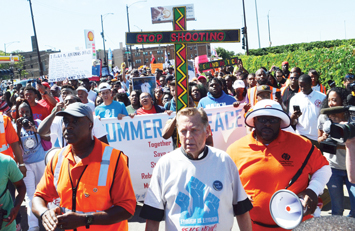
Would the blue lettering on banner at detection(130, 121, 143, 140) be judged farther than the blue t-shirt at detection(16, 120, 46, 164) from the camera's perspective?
Yes

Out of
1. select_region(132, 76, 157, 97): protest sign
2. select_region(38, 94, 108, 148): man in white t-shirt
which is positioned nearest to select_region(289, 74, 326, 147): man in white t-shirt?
select_region(38, 94, 108, 148): man in white t-shirt

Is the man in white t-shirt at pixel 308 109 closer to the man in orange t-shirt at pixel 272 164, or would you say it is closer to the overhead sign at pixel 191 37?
the overhead sign at pixel 191 37

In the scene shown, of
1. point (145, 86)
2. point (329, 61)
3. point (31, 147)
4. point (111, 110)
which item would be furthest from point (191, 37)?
point (329, 61)

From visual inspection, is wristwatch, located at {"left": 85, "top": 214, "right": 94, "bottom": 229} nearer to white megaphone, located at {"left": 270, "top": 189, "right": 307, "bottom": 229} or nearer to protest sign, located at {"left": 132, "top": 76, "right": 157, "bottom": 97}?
white megaphone, located at {"left": 270, "top": 189, "right": 307, "bottom": 229}

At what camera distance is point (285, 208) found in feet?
7.58

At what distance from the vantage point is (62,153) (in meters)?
2.47

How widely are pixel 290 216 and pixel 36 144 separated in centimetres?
387

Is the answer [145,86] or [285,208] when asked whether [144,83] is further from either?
[285,208]

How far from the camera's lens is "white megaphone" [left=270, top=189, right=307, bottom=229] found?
2.27 meters

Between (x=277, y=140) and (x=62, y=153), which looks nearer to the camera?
(x=62, y=153)

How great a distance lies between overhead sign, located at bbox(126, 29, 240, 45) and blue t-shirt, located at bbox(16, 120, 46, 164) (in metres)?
2.23

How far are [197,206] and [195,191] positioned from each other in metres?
0.10

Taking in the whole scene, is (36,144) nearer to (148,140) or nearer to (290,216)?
(148,140)

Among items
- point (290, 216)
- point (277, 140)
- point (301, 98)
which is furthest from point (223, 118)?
point (290, 216)
